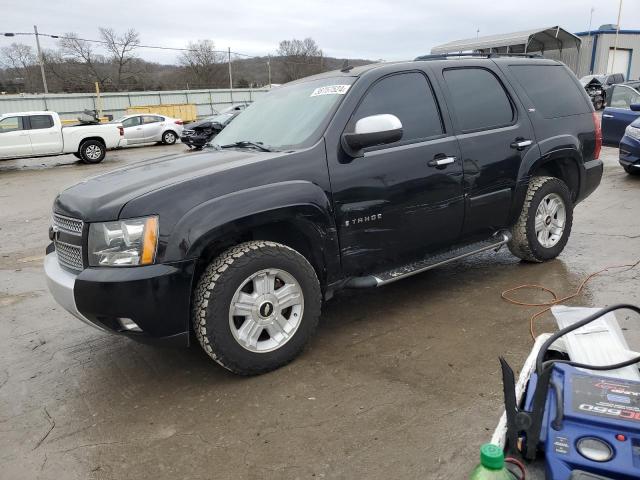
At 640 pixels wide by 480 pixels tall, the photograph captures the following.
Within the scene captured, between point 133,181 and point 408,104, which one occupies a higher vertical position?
point 408,104

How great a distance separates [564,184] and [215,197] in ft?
11.2

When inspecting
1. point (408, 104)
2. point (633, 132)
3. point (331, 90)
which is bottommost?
point (633, 132)

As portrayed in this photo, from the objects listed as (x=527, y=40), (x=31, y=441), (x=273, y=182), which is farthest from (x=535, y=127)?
(x=527, y=40)

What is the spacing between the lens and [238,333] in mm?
3064

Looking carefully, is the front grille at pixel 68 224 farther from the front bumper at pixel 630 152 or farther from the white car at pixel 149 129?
the white car at pixel 149 129

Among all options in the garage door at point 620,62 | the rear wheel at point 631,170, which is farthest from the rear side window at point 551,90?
the garage door at point 620,62

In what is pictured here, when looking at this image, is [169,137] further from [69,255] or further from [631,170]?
[69,255]

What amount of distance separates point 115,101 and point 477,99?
36.6 metres

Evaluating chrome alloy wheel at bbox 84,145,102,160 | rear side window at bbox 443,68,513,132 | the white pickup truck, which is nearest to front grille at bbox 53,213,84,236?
rear side window at bbox 443,68,513,132

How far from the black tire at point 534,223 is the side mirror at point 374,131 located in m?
1.83

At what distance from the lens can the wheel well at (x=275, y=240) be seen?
310cm

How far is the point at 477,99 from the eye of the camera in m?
4.23

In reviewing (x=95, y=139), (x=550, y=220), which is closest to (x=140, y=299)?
(x=550, y=220)

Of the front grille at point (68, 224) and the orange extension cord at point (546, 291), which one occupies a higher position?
the front grille at point (68, 224)
